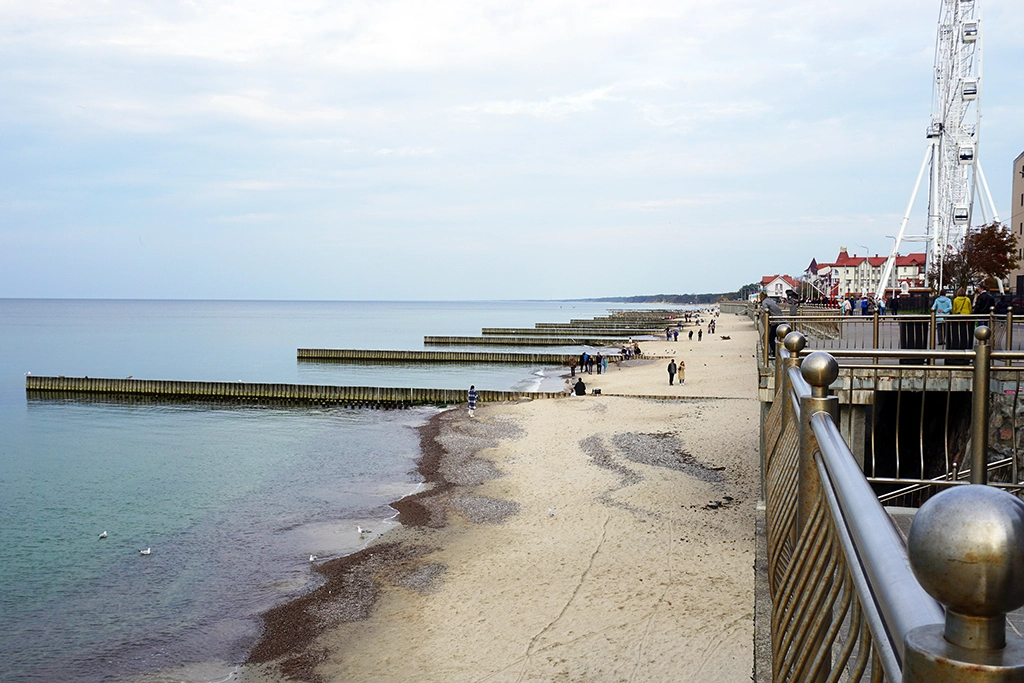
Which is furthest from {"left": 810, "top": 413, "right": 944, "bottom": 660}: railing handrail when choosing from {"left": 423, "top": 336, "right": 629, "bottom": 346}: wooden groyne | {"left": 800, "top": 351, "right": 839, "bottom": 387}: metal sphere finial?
{"left": 423, "top": 336, "right": 629, "bottom": 346}: wooden groyne

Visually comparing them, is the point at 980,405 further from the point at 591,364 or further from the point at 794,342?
the point at 591,364

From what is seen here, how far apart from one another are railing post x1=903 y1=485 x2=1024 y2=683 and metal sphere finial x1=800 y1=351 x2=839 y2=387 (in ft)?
6.08

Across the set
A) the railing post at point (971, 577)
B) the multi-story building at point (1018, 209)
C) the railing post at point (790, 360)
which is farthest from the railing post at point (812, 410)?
the multi-story building at point (1018, 209)

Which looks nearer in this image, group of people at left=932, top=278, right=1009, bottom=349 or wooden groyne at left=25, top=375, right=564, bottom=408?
group of people at left=932, top=278, right=1009, bottom=349

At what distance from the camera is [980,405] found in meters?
5.77

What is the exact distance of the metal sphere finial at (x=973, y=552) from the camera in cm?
91

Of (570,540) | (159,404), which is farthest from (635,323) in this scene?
(570,540)

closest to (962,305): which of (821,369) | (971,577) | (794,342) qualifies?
(794,342)

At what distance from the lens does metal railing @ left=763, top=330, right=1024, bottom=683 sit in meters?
0.93

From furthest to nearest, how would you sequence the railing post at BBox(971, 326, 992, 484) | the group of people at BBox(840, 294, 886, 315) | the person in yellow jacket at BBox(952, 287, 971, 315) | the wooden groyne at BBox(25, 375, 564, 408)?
the wooden groyne at BBox(25, 375, 564, 408) < the group of people at BBox(840, 294, 886, 315) < the person in yellow jacket at BBox(952, 287, 971, 315) < the railing post at BBox(971, 326, 992, 484)

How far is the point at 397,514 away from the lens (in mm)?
20766

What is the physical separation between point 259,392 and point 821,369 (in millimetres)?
47998

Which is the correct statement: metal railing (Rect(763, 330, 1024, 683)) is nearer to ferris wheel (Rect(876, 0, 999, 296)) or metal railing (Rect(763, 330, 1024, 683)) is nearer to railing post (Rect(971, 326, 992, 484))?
railing post (Rect(971, 326, 992, 484))

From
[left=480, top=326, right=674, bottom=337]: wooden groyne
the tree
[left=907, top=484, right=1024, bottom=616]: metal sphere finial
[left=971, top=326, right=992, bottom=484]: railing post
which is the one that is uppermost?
the tree
